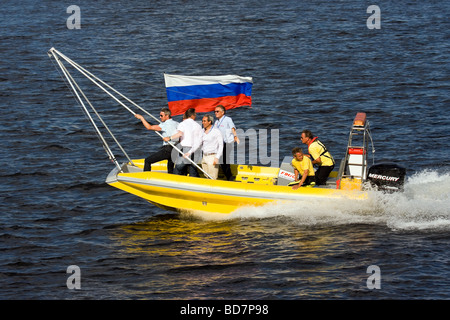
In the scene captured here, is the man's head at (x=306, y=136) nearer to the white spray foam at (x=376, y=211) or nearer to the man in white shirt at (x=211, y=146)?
the white spray foam at (x=376, y=211)

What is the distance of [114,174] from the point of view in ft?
52.7

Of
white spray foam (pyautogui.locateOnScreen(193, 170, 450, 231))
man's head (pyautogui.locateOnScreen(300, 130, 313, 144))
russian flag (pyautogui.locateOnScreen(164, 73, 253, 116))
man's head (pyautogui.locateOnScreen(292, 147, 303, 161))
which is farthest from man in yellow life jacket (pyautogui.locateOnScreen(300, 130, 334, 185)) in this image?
russian flag (pyautogui.locateOnScreen(164, 73, 253, 116))

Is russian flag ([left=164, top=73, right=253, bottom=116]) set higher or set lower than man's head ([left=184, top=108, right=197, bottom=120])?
higher

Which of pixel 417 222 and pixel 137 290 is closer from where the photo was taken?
pixel 137 290

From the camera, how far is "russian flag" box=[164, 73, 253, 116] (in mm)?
16531

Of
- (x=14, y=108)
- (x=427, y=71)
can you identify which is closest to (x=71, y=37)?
(x=14, y=108)

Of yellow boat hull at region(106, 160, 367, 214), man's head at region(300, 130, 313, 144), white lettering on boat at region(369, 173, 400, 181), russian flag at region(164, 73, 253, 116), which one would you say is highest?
russian flag at region(164, 73, 253, 116)

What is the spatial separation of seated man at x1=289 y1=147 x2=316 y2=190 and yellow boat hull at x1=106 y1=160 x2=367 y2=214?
0.92ft

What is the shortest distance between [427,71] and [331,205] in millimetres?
16809

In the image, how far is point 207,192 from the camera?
607 inches

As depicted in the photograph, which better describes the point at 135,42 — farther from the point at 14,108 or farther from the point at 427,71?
the point at 427,71

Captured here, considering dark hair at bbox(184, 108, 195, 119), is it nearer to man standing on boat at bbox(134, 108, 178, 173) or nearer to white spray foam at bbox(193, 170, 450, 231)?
man standing on boat at bbox(134, 108, 178, 173)

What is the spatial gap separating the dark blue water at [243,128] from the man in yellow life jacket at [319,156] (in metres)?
0.88

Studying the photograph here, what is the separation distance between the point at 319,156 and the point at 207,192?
102 inches
